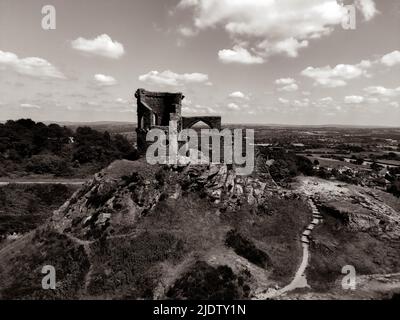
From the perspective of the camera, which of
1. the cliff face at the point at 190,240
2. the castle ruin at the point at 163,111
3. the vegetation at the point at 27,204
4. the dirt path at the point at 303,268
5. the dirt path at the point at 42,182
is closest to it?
the dirt path at the point at 303,268

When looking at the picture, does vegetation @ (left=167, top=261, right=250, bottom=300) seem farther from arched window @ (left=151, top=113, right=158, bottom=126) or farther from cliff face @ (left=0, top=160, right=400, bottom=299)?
arched window @ (left=151, top=113, right=158, bottom=126)

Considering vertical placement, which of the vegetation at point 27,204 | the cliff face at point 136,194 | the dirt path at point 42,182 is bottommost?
the vegetation at point 27,204

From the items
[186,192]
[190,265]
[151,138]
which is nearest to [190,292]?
[190,265]

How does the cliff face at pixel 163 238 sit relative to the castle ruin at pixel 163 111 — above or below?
below

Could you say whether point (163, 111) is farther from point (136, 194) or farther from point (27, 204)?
point (27, 204)

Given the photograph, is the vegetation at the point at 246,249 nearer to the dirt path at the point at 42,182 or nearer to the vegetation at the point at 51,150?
the vegetation at the point at 51,150

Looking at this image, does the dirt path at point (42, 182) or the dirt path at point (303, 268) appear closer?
the dirt path at point (303, 268)

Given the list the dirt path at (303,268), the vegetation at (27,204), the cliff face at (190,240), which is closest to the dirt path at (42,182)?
the vegetation at (27,204)

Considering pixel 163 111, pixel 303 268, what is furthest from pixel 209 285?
pixel 163 111

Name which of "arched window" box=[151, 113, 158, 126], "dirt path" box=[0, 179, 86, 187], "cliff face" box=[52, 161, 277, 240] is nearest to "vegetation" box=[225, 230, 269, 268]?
"cliff face" box=[52, 161, 277, 240]

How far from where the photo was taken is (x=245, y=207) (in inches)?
1287

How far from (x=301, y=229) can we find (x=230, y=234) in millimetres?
8292

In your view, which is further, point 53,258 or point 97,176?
point 97,176
